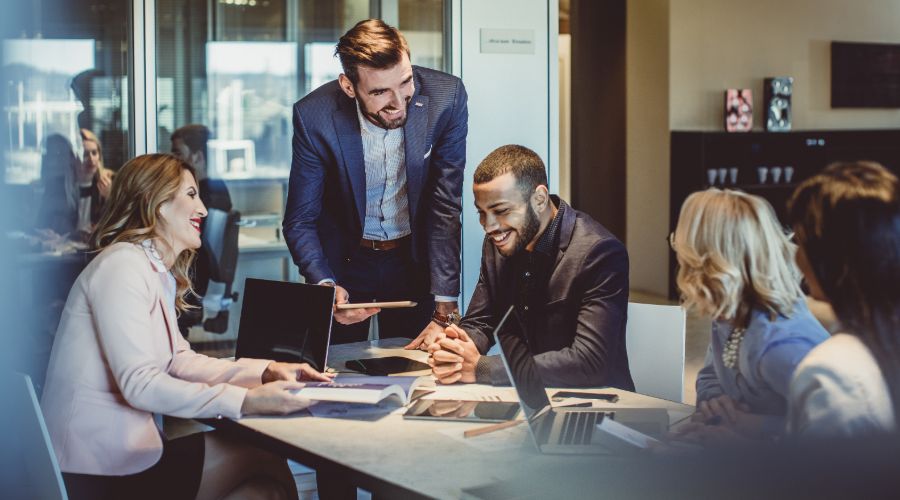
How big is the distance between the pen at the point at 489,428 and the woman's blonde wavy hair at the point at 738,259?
0.47 m

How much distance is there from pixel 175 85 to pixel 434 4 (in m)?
1.17

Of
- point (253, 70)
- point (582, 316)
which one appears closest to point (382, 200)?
point (582, 316)

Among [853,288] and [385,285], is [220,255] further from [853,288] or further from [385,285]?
[853,288]

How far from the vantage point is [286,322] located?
2.49 metres

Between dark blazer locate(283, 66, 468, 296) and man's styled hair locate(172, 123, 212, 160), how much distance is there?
1.42 metres

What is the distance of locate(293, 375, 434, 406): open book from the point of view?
2100 mm

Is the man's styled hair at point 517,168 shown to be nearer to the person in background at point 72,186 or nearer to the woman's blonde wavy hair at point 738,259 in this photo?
the woman's blonde wavy hair at point 738,259

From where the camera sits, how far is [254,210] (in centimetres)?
485

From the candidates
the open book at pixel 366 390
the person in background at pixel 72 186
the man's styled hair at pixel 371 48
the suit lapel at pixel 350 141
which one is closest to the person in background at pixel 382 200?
the suit lapel at pixel 350 141

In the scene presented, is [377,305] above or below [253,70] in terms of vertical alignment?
below

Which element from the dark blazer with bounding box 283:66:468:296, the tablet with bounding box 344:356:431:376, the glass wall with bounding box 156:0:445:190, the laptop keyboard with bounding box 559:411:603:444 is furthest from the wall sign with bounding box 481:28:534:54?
the laptop keyboard with bounding box 559:411:603:444

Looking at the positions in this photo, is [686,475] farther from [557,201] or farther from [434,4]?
[434,4]

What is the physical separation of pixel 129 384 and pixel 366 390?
1.60 ft

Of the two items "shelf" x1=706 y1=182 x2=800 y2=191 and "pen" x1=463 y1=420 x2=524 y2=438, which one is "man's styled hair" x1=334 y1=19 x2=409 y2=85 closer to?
"pen" x1=463 y1=420 x2=524 y2=438
